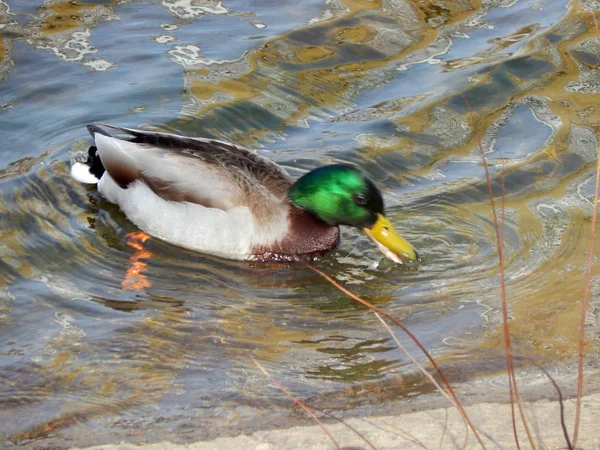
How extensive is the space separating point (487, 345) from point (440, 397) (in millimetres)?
802

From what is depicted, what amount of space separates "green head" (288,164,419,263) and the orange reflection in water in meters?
1.01

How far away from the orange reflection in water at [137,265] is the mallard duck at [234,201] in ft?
0.35

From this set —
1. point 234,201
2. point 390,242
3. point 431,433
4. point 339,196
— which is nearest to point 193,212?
point 234,201

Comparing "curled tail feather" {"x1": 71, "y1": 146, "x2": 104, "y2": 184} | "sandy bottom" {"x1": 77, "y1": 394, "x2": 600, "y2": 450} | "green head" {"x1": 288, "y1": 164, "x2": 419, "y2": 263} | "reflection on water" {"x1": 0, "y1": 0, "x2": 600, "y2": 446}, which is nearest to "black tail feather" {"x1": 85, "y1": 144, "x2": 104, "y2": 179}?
"curled tail feather" {"x1": 71, "y1": 146, "x2": 104, "y2": 184}

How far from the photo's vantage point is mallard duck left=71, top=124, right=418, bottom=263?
655cm

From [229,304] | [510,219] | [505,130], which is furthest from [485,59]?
[229,304]

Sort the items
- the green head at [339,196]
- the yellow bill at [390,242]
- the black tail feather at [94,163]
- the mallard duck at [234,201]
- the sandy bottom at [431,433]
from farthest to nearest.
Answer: the black tail feather at [94,163] < the mallard duck at [234,201] < the green head at [339,196] < the yellow bill at [390,242] < the sandy bottom at [431,433]

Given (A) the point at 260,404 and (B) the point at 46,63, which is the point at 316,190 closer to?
(A) the point at 260,404

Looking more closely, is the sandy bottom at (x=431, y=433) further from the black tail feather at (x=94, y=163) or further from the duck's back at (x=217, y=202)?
the black tail feather at (x=94, y=163)

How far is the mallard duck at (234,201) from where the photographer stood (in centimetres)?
655

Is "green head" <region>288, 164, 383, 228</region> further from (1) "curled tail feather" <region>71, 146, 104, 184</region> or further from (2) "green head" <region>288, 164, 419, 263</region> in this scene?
(1) "curled tail feather" <region>71, 146, 104, 184</region>

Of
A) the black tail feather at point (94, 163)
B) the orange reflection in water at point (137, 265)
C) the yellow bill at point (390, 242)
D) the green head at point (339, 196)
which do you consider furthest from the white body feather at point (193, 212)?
the yellow bill at point (390, 242)

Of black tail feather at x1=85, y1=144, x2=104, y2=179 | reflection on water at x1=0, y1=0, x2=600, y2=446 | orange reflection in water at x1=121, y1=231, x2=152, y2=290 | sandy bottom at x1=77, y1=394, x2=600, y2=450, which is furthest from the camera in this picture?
black tail feather at x1=85, y1=144, x2=104, y2=179

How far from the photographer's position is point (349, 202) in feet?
20.9
